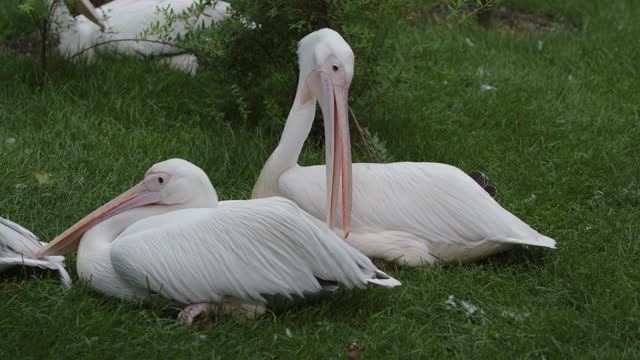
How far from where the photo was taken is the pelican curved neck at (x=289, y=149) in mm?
4895

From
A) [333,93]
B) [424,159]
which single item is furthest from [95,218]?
[424,159]

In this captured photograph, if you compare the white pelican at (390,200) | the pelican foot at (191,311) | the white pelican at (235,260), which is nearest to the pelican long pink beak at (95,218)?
the white pelican at (235,260)

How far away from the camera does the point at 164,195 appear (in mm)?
4230

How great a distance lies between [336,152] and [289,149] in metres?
0.37

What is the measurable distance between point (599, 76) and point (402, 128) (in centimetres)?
201

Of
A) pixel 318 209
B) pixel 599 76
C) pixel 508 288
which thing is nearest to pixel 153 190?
pixel 318 209

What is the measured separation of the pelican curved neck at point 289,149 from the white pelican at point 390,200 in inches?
2.7

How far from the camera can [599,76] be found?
298 inches

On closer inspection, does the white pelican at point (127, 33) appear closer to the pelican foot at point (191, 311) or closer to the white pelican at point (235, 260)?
the white pelican at point (235, 260)

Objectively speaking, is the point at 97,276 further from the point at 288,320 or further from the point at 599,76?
the point at 599,76

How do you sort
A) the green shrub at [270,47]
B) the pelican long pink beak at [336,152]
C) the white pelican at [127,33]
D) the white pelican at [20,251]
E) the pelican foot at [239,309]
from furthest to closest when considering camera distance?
1. the white pelican at [127,33]
2. the green shrub at [270,47]
3. the pelican long pink beak at [336,152]
4. the white pelican at [20,251]
5. the pelican foot at [239,309]

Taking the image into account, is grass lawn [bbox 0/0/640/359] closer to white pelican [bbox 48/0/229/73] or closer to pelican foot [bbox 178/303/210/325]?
pelican foot [bbox 178/303/210/325]

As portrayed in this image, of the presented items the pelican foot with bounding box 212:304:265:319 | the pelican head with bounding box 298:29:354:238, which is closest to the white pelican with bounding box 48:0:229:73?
the pelican head with bounding box 298:29:354:238

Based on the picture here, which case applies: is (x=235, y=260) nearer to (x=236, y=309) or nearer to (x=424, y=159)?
(x=236, y=309)
